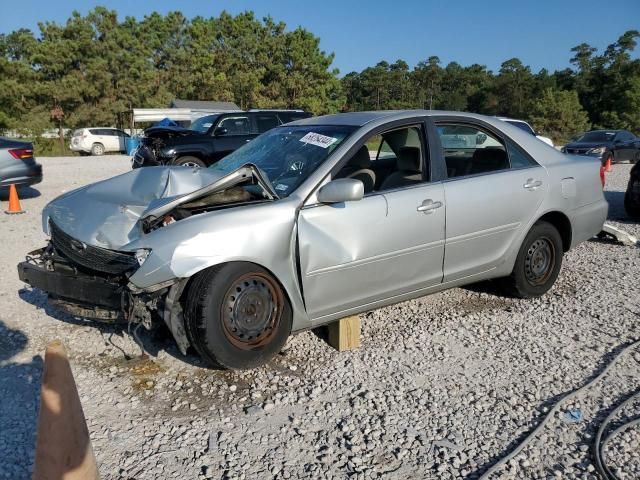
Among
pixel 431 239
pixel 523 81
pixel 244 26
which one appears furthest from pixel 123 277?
pixel 523 81

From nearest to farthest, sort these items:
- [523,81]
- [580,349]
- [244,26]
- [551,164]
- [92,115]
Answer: [580,349] → [551,164] → [92,115] → [244,26] → [523,81]

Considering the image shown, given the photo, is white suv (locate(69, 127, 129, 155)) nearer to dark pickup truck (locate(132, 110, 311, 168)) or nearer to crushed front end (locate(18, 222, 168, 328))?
dark pickup truck (locate(132, 110, 311, 168))

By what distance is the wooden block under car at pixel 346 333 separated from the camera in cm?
370

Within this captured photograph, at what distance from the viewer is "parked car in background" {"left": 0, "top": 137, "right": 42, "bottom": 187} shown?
995 cm

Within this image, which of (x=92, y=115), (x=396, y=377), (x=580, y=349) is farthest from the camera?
(x=92, y=115)

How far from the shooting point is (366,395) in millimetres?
3137

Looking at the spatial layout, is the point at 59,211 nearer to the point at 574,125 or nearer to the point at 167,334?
the point at 167,334

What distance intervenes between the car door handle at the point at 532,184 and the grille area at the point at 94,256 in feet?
10.2

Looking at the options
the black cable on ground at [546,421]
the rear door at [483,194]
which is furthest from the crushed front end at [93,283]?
the rear door at [483,194]

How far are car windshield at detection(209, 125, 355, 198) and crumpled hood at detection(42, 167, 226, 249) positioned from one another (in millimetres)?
347

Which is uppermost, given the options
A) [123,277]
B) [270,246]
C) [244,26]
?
[244,26]

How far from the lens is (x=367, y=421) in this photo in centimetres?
287

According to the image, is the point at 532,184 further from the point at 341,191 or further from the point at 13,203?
the point at 13,203

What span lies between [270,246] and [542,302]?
2.74m
